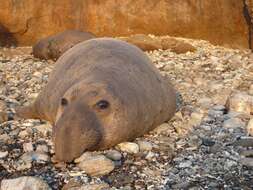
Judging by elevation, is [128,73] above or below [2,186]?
above

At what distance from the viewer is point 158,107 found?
14.4 feet

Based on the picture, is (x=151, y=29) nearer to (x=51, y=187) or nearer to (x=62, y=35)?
(x=62, y=35)

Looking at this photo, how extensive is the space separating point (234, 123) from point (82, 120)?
5.18ft

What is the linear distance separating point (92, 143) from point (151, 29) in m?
5.98

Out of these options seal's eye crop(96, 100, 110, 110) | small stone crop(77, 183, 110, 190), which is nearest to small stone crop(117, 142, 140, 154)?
seal's eye crop(96, 100, 110, 110)

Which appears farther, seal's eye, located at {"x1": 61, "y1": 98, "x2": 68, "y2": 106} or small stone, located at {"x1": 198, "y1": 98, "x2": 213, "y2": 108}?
small stone, located at {"x1": 198, "y1": 98, "x2": 213, "y2": 108}

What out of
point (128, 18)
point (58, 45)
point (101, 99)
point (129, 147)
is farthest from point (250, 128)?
point (128, 18)

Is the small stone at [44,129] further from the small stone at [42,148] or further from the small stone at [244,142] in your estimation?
the small stone at [244,142]

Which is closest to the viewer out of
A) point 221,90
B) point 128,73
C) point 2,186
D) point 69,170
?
point 2,186

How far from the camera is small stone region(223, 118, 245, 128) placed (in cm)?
454

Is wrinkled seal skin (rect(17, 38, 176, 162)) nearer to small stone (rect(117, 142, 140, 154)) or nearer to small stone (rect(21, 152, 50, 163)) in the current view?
small stone (rect(117, 142, 140, 154))

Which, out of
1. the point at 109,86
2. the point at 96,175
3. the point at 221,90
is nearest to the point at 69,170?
the point at 96,175

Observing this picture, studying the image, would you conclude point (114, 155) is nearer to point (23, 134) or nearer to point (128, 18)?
point (23, 134)

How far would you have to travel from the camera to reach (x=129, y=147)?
394 cm
